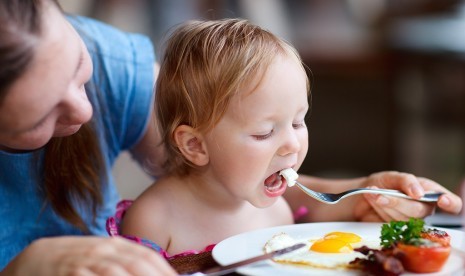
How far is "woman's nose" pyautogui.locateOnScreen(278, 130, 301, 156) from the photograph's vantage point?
100 centimetres

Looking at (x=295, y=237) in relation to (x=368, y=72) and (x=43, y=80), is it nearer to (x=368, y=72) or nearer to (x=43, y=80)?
(x=43, y=80)

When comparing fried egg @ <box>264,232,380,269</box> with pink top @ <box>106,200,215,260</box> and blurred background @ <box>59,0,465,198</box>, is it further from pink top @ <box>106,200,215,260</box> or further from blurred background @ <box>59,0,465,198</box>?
blurred background @ <box>59,0,465,198</box>

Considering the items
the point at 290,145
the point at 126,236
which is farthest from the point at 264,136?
the point at 126,236

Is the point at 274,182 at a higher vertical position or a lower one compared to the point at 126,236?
higher

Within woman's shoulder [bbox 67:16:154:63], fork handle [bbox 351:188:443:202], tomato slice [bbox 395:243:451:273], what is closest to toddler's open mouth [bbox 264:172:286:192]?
fork handle [bbox 351:188:443:202]

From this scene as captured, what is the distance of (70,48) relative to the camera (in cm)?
90

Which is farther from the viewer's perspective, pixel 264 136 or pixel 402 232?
pixel 264 136

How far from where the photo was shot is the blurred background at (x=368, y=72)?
4.09m

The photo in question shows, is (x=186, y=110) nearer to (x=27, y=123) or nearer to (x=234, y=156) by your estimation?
(x=234, y=156)

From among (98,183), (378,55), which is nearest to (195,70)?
(98,183)

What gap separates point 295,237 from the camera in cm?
102

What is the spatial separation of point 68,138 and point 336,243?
1.63 ft

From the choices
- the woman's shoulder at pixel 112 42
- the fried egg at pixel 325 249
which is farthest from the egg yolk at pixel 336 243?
the woman's shoulder at pixel 112 42

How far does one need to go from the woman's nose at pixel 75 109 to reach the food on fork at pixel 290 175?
29cm
